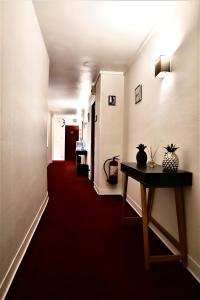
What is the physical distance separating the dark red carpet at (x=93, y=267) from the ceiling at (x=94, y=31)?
95.6 inches

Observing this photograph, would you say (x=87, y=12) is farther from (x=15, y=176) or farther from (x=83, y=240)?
(x=83, y=240)

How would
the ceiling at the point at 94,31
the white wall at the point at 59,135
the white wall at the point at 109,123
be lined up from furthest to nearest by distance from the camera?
the white wall at the point at 59,135 → the white wall at the point at 109,123 → the ceiling at the point at 94,31

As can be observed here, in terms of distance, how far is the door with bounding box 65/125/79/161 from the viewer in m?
10.9

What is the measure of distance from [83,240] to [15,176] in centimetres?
107

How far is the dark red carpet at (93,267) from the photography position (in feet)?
4.64

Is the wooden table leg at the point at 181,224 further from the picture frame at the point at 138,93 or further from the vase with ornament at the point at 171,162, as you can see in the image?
the picture frame at the point at 138,93

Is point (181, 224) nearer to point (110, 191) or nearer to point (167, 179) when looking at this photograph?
point (167, 179)

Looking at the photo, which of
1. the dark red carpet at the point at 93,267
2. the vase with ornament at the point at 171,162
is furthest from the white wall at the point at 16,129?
the vase with ornament at the point at 171,162

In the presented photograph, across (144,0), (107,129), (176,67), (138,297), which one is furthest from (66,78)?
(138,297)

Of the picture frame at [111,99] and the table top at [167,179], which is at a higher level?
the picture frame at [111,99]

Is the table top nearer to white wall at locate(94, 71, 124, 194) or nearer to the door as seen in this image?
white wall at locate(94, 71, 124, 194)

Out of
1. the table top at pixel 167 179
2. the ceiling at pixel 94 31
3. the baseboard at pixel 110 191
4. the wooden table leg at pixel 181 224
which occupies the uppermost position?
the ceiling at pixel 94 31

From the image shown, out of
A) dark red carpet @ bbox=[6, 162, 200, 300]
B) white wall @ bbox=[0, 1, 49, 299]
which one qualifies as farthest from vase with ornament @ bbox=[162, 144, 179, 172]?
white wall @ bbox=[0, 1, 49, 299]

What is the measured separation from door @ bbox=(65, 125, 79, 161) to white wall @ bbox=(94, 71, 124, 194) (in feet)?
22.4
